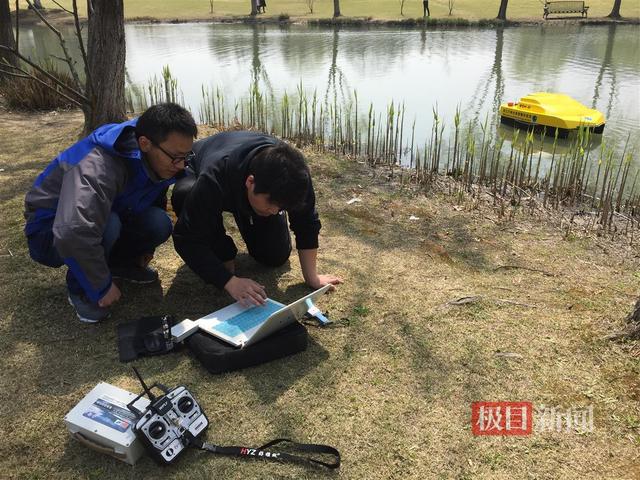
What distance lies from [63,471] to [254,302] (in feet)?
3.23

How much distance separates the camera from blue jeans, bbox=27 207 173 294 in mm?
2387

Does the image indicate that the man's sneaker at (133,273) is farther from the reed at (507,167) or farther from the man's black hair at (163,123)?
the reed at (507,167)

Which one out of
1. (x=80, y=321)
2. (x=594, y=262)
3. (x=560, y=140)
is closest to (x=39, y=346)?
(x=80, y=321)

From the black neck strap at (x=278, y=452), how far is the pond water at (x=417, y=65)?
19.5 feet

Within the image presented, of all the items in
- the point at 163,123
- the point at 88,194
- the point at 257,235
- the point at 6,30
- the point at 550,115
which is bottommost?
the point at 257,235

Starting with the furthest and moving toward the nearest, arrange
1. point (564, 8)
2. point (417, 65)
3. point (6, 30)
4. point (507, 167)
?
1. point (564, 8)
2. point (417, 65)
3. point (6, 30)
4. point (507, 167)

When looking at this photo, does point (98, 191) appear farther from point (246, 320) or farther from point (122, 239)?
point (246, 320)

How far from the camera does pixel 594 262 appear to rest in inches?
128

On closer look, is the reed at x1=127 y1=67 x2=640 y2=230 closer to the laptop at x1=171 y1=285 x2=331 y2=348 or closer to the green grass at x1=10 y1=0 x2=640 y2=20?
the laptop at x1=171 y1=285 x2=331 y2=348

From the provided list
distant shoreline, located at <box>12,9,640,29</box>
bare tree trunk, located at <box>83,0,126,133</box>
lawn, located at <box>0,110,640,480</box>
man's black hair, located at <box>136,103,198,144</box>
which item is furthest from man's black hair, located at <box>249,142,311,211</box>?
distant shoreline, located at <box>12,9,640,29</box>

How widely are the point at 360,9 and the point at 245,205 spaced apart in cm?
3180

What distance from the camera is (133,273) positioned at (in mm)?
2770

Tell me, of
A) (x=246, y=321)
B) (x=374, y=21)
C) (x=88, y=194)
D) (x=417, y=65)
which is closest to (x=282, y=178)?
(x=246, y=321)

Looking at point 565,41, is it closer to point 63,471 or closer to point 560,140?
point 560,140
